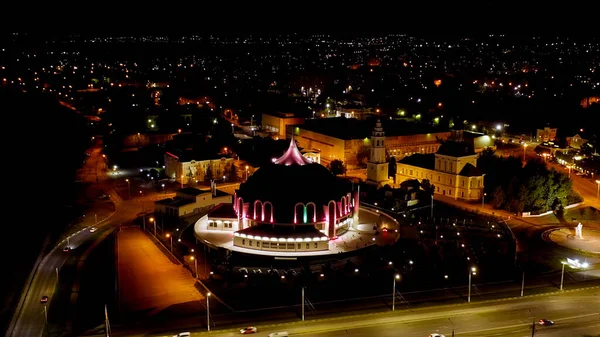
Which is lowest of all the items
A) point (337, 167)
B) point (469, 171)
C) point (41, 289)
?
point (41, 289)

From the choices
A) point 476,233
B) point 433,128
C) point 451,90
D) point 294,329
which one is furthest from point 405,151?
point 451,90

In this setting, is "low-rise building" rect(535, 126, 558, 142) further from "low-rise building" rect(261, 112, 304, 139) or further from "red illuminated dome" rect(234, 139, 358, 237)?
"red illuminated dome" rect(234, 139, 358, 237)

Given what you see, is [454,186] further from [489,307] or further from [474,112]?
[474,112]

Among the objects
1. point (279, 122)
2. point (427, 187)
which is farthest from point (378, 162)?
point (279, 122)

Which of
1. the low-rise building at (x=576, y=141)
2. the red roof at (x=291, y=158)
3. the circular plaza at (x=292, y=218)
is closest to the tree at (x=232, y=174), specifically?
the circular plaza at (x=292, y=218)

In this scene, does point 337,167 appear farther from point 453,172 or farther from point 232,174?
point 453,172

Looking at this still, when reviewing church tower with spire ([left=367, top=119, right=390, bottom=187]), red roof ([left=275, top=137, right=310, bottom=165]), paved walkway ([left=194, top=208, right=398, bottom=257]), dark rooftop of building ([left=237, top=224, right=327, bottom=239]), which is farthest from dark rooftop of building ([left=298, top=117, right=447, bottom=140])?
dark rooftop of building ([left=237, top=224, right=327, bottom=239])

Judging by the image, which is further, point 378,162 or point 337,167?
point 337,167

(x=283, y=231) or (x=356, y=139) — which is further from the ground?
(x=356, y=139)
